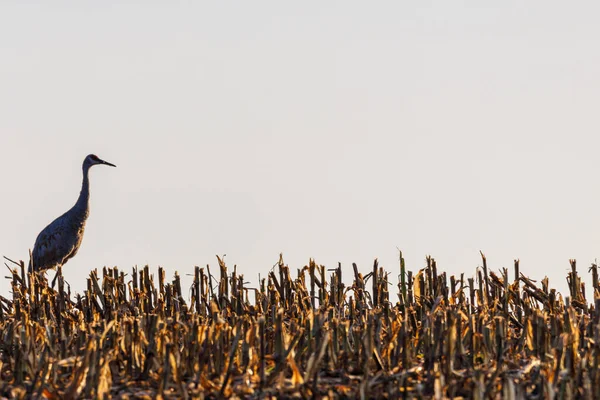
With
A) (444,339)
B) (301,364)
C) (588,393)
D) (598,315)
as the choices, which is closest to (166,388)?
(301,364)

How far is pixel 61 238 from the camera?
75.7 feet

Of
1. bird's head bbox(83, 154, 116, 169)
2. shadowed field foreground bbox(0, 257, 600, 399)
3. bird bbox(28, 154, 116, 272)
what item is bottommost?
shadowed field foreground bbox(0, 257, 600, 399)

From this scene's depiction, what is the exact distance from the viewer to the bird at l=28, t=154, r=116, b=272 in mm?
23094

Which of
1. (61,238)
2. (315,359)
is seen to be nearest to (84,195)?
(61,238)

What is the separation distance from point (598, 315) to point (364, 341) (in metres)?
3.20

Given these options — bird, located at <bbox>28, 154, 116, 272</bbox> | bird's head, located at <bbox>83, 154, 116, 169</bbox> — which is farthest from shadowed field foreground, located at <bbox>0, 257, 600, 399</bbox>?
bird's head, located at <bbox>83, 154, 116, 169</bbox>

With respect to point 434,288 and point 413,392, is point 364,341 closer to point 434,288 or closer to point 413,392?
point 413,392

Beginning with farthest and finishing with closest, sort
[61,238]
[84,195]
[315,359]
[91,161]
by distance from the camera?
[91,161] → [84,195] → [61,238] → [315,359]

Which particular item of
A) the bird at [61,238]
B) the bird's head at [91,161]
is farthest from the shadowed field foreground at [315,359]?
the bird's head at [91,161]

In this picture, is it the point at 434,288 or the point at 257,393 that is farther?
the point at 434,288

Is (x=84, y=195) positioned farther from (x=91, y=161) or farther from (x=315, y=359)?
(x=315, y=359)

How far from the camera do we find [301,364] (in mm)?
10617

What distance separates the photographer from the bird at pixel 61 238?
2309 centimetres

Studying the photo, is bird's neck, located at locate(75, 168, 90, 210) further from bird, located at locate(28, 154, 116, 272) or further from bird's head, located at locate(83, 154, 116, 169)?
bird's head, located at locate(83, 154, 116, 169)
